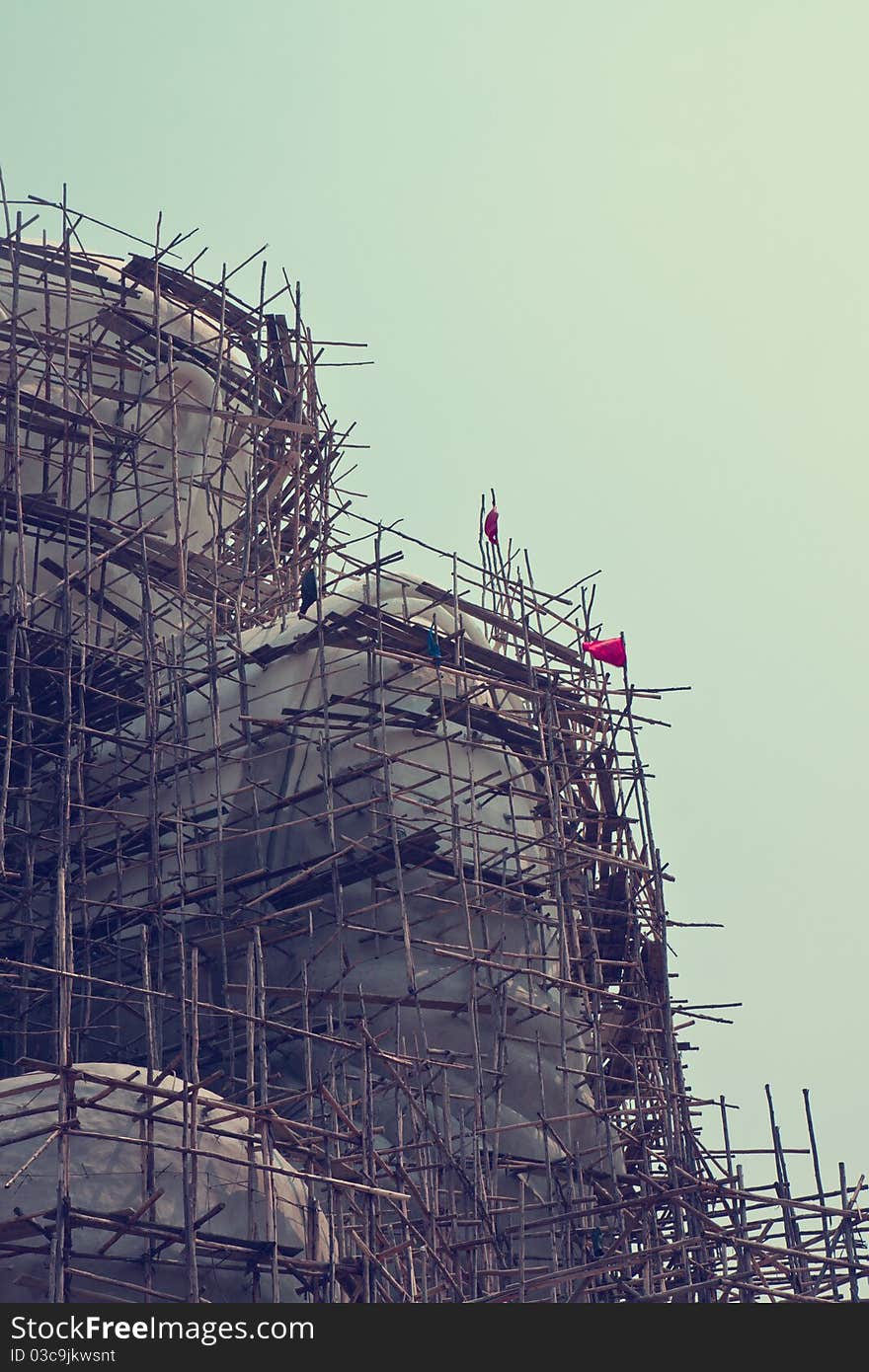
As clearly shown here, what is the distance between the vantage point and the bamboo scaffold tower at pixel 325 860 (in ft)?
72.1

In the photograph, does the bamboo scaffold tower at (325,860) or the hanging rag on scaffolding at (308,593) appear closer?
the bamboo scaffold tower at (325,860)

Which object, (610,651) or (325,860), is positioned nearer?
(325,860)

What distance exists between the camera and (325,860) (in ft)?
83.4

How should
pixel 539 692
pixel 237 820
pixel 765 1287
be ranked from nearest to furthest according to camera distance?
1. pixel 765 1287
2. pixel 237 820
3. pixel 539 692

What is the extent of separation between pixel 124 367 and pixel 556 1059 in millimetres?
11132

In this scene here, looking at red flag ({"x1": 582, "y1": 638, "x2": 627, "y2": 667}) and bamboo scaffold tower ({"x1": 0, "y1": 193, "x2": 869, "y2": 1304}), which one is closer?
bamboo scaffold tower ({"x1": 0, "y1": 193, "x2": 869, "y2": 1304})

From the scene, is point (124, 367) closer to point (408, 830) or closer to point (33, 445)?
point (33, 445)

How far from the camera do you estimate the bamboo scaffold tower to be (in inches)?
866

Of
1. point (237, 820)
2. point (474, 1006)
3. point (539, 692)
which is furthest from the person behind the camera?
point (539, 692)

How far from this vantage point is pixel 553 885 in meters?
26.8

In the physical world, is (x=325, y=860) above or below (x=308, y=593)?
below

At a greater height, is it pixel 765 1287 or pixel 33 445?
pixel 33 445

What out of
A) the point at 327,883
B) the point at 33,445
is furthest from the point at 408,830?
the point at 33,445

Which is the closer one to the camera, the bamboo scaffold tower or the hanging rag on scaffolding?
the bamboo scaffold tower
